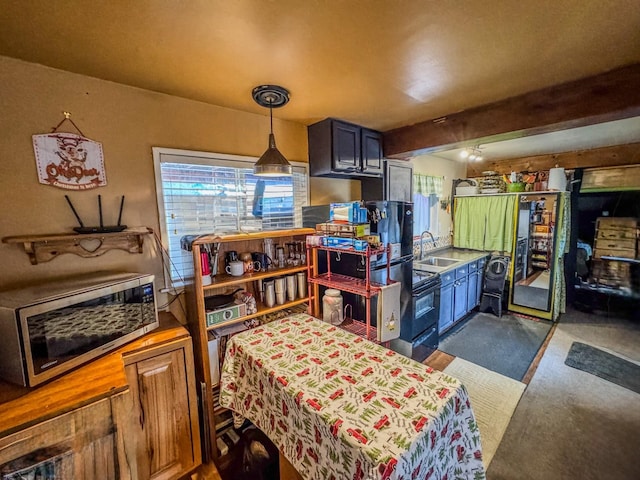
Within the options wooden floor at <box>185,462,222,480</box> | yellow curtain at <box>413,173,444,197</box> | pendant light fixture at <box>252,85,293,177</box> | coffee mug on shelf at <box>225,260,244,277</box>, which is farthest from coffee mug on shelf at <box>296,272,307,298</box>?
yellow curtain at <box>413,173,444,197</box>

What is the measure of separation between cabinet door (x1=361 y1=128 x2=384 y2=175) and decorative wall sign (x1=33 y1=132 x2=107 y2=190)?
1.98 m

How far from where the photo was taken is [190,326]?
72.5 inches

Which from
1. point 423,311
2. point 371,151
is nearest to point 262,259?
point 371,151

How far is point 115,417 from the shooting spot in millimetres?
1058

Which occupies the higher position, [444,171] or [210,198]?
[444,171]

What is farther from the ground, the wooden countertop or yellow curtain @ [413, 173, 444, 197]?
yellow curtain @ [413, 173, 444, 197]

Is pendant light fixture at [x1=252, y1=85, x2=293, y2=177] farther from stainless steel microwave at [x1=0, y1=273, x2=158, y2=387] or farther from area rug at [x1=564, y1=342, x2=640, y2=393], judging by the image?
area rug at [x1=564, y1=342, x2=640, y2=393]

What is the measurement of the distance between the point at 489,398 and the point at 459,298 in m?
1.49

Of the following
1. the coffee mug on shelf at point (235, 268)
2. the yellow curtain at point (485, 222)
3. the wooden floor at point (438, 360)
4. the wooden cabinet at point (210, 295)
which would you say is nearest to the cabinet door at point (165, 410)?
the wooden cabinet at point (210, 295)

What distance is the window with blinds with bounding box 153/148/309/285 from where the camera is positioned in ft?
5.90

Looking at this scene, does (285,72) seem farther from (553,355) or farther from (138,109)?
(553,355)

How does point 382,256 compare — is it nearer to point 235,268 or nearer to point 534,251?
point 235,268

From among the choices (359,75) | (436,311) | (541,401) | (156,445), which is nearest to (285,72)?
(359,75)

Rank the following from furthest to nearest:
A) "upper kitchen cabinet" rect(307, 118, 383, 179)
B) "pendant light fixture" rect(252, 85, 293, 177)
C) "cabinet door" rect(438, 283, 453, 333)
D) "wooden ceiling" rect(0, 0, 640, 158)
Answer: "cabinet door" rect(438, 283, 453, 333) < "upper kitchen cabinet" rect(307, 118, 383, 179) < "pendant light fixture" rect(252, 85, 293, 177) < "wooden ceiling" rect(0, 0, 640, 158)
